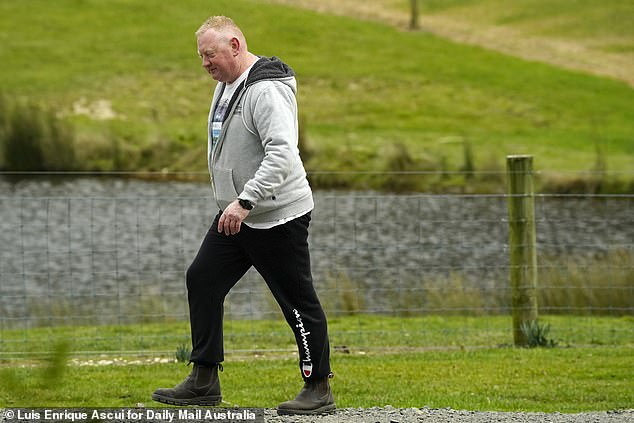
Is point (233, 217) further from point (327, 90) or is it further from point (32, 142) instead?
point (327, 90)

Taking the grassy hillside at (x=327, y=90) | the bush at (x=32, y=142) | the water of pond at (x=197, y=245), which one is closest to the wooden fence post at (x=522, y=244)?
the water of pond at (x=197, y=245)

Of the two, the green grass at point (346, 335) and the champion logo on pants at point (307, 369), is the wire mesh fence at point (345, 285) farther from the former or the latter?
the champion logo on pants at point (307, 369)

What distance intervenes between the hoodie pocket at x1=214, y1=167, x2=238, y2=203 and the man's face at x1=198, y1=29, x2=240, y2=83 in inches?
19.0

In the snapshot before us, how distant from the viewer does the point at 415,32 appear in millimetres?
50781

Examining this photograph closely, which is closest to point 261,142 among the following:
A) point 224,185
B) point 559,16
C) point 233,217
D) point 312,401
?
point 224,185

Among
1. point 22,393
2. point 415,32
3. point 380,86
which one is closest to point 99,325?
point 22,393

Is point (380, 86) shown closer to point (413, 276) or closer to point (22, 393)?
point (413, 276)

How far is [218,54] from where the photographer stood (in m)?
6.02

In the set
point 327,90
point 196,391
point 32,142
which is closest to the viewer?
point 196,391

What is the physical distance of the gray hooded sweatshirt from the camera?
5.91 meters

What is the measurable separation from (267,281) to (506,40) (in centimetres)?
4549

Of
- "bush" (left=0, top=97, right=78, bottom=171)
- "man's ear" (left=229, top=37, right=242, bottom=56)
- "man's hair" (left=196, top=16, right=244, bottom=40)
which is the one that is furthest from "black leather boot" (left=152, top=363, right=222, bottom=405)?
"bush" (left=0, top=97, right=78, bottom=171)

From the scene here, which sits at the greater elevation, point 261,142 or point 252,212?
point 261,142

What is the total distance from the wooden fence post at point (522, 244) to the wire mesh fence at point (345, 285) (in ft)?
0.92
